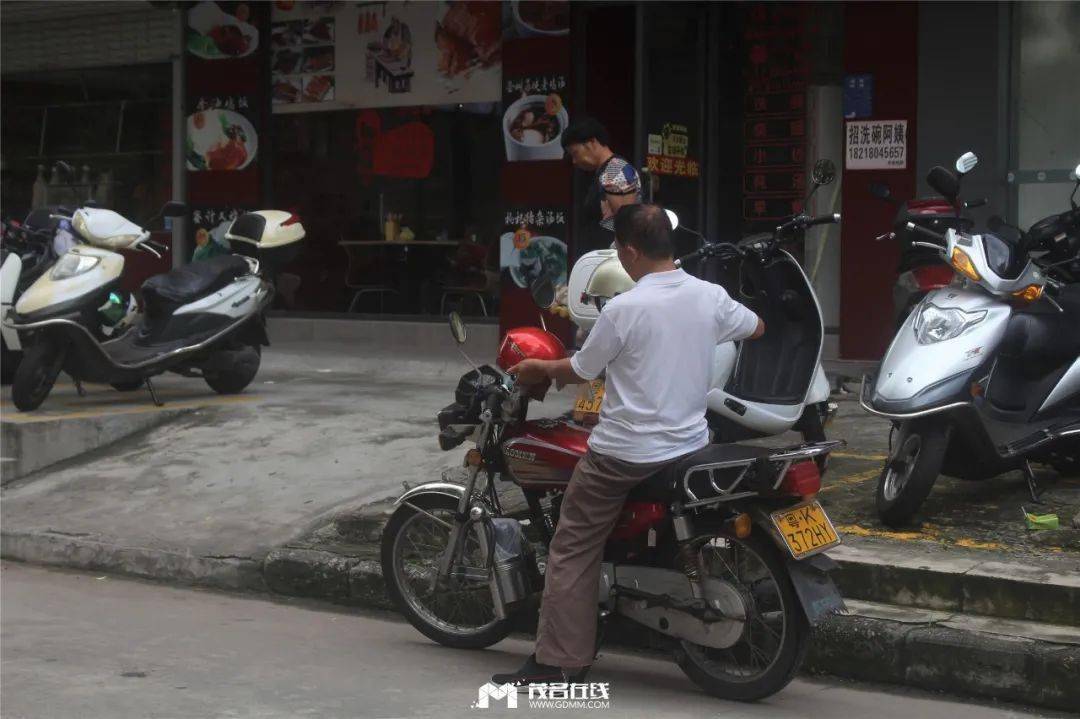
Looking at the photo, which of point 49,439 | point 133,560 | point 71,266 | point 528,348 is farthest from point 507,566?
point 71,266

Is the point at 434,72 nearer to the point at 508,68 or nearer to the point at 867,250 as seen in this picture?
the point at 508,68

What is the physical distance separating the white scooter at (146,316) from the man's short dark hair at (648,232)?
5.49 metres

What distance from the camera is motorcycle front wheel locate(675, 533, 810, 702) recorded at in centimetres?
502

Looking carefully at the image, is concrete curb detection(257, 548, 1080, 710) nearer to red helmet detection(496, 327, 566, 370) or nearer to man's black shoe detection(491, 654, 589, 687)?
man's black shoe detection(491, 654, 589, 687)

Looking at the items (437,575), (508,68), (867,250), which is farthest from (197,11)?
(437,575)

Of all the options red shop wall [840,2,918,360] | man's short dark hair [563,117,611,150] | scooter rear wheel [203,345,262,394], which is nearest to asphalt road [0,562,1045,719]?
man's short dark hair [563,117,611,150]

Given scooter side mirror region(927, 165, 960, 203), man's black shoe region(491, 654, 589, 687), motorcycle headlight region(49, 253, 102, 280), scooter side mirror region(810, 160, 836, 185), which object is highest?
scooter side mirror region(810, 160, 836, 185)

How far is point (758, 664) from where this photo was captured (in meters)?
5.16

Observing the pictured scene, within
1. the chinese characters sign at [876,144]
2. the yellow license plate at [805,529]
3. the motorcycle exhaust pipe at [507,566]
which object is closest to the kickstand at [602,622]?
the motorcycle exhaust pipe at [507,566]

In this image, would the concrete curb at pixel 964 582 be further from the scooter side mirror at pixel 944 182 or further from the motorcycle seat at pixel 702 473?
the scooter side mirror at pixel 944 182

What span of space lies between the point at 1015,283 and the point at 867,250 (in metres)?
5.09

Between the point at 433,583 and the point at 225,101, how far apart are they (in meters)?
9.50

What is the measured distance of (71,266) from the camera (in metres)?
10.0

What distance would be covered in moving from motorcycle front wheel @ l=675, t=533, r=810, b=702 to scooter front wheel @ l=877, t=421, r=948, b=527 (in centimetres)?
139
